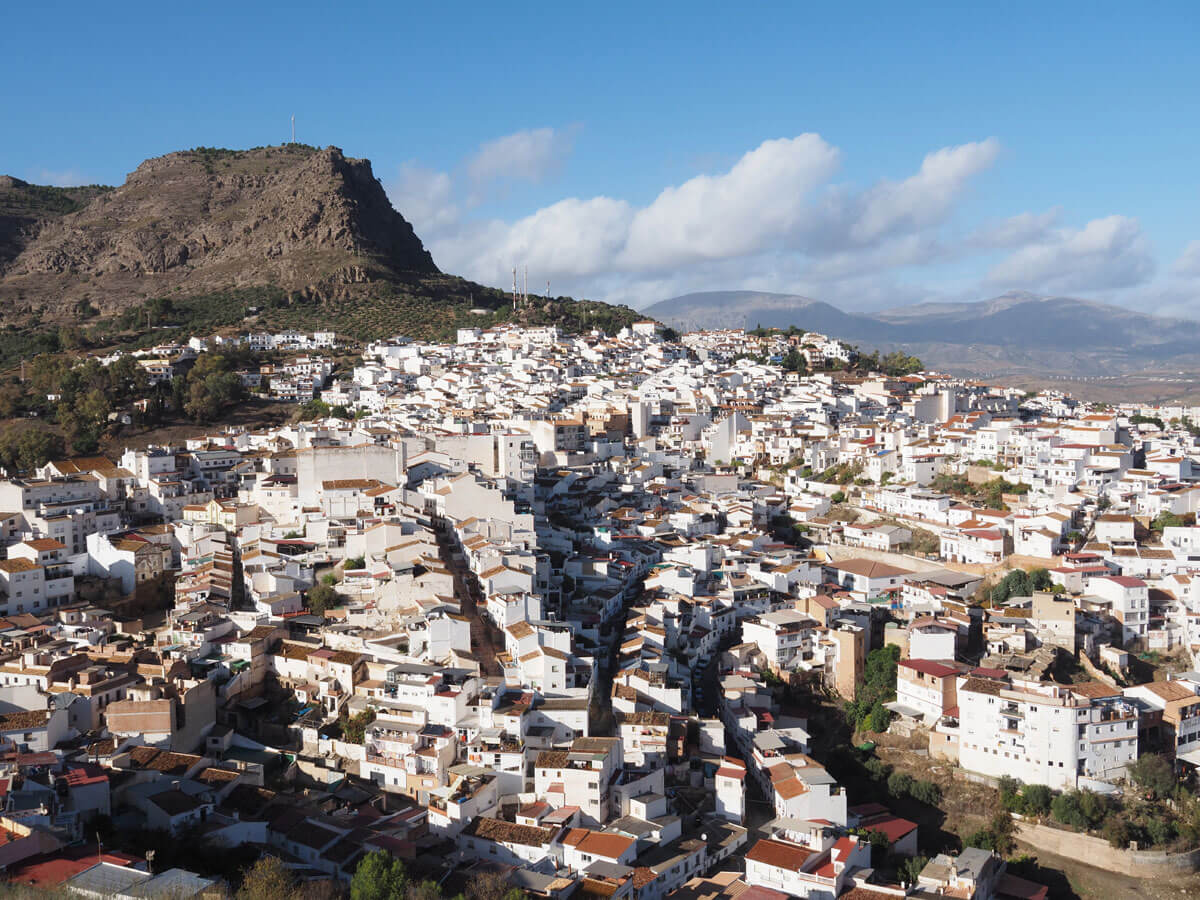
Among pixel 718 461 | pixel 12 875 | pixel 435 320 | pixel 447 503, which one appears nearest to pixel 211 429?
pixel 447 503

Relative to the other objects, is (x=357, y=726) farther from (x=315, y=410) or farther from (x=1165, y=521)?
(x=315, y=410)

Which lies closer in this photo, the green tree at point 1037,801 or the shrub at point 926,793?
the green tree at point 1037,801

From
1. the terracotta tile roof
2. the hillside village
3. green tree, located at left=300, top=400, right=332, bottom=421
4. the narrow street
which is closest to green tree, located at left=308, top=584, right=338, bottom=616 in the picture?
the hillside village

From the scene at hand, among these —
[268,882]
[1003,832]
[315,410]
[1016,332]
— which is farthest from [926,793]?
[1016,332]

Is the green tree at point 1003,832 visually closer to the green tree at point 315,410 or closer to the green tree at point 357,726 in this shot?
the green tree at point 357,726

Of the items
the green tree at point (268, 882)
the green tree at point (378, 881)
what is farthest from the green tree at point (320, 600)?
the green tree at point (378, 881)

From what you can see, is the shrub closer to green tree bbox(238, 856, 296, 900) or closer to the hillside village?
the hillside village

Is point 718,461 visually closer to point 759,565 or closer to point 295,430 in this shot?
point 759,565
